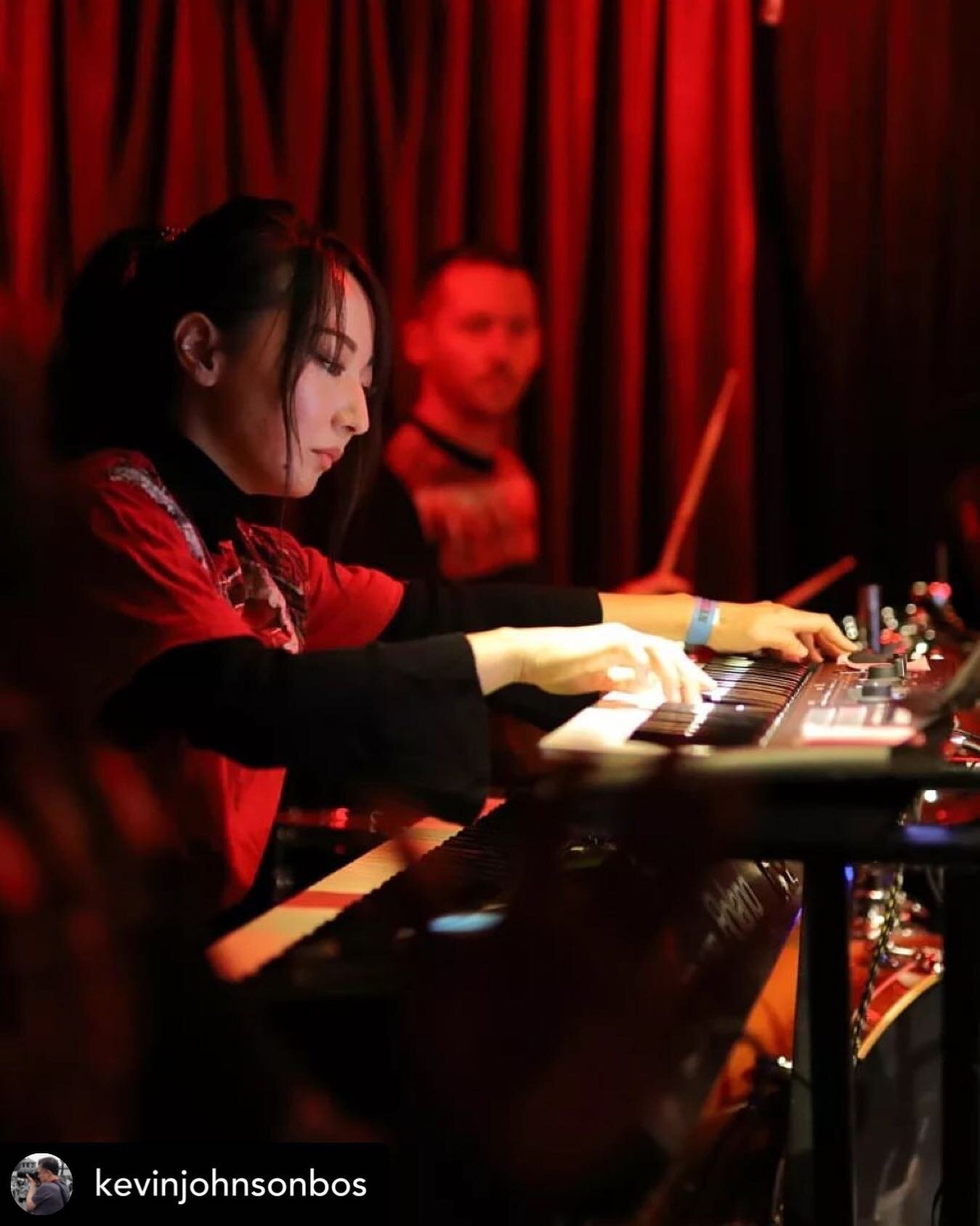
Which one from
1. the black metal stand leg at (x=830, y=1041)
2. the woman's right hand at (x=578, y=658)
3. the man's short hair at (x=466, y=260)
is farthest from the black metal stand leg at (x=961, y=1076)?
the man's short hair at (x=466, y=260)

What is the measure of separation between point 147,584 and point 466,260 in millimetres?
1100

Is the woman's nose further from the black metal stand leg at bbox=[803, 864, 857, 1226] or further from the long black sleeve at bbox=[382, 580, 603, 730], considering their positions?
the black metal stand leg at bbox=[803, 864, 857, 1226]

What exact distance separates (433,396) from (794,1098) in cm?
101

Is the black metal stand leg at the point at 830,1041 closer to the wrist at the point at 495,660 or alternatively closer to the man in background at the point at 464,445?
the wrist at the point at 495,660

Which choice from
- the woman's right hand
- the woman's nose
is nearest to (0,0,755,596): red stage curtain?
the woman's nose

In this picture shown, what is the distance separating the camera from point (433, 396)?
162 centimetres

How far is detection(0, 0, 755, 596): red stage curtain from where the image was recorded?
1662mm

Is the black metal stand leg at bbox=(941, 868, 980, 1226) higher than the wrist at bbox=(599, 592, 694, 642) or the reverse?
the reverse

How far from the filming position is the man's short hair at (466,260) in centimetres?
170

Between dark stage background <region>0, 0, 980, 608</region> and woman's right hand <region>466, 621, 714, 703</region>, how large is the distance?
950 mm

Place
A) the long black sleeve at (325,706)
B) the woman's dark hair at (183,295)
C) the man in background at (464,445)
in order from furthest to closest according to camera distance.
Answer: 1. the man in background at (464,445)
2. the woman's dark hair at (183,295)
3. the long black sleeve at (325,706)

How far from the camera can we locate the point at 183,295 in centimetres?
87

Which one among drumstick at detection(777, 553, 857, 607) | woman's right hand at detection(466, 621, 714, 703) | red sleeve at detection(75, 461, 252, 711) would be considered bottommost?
drumstick at detection(777, 553, 857, 607)

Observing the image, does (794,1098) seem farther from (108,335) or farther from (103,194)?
(103,194)
